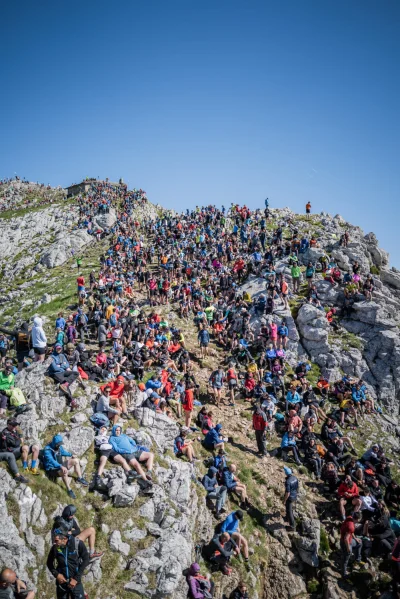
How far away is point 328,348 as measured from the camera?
2556cm

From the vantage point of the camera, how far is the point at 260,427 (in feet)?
52.1

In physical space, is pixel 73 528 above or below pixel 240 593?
above

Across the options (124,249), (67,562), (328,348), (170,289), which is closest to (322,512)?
(67,562)

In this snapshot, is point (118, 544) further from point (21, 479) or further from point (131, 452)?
point (21, 479)

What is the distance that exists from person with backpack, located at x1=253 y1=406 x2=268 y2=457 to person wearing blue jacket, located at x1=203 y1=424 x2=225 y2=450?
178 cm

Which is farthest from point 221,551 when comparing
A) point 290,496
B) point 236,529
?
point 290,496

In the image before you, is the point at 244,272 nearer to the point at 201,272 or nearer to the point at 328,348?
the point at 201,272

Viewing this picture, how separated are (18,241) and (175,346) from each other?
41.1m

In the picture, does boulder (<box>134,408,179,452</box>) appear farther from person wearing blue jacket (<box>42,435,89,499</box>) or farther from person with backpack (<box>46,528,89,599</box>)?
person with backpack (<box>46,528,89,599</box>)

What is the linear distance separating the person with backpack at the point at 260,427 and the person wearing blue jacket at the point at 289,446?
898 millimetres

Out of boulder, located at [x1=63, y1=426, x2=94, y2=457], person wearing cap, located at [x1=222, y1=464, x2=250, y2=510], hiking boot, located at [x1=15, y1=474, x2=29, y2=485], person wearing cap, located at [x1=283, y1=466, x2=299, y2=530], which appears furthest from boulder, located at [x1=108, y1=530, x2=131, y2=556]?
person wearing cap, located at [x1=283, y1=466, x2=299, y2=530]

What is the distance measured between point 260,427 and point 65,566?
9.84m

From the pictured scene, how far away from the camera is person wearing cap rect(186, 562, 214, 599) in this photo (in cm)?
973

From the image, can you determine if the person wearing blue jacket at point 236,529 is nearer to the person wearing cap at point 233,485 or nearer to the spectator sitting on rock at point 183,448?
the person wearing cap at point 233,485
